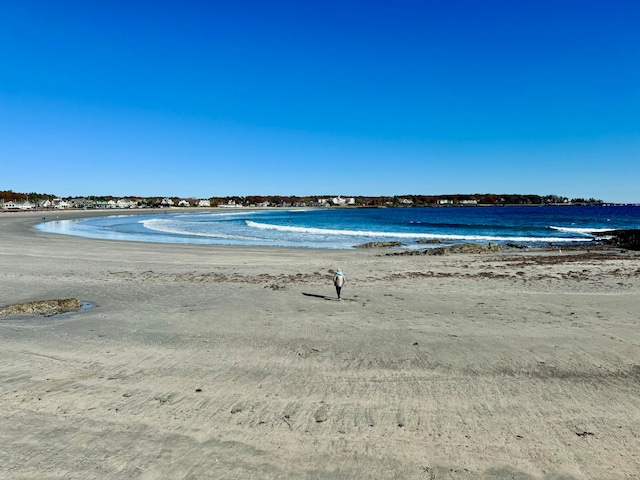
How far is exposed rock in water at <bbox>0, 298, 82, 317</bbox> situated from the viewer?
36.4ft

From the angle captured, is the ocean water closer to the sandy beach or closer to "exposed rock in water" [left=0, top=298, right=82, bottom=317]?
the sandy beach

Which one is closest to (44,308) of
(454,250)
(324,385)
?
(324,385)

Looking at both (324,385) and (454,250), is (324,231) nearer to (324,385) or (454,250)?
(454,250)

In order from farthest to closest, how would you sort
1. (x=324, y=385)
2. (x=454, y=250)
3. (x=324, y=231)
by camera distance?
1. (x=324, y=231)
2. (x=454, y=250)
3. (x=324, y=385)

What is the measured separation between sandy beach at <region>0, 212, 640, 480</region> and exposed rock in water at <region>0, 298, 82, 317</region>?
606mm

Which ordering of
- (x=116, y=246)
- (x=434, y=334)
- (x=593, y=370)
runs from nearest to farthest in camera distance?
(x=593, y=370) < (x=434, y=334) < (x=116, y=246)

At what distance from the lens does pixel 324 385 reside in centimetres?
660

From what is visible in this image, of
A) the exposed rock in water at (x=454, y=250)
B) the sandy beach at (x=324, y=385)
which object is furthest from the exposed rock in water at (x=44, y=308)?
the exposed rock in water at (x=454, y=250)

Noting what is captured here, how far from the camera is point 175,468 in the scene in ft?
14.8

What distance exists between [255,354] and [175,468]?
11.6ft

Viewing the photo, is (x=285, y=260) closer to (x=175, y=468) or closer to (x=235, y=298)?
(x=235, y=298)

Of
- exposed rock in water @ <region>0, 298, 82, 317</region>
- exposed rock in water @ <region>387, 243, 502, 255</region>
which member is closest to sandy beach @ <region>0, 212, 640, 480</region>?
exposed rock in water @ <region>0, 298, 82, 317</region>

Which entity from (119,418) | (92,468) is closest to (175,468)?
(92,468)

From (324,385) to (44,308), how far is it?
916 cm
